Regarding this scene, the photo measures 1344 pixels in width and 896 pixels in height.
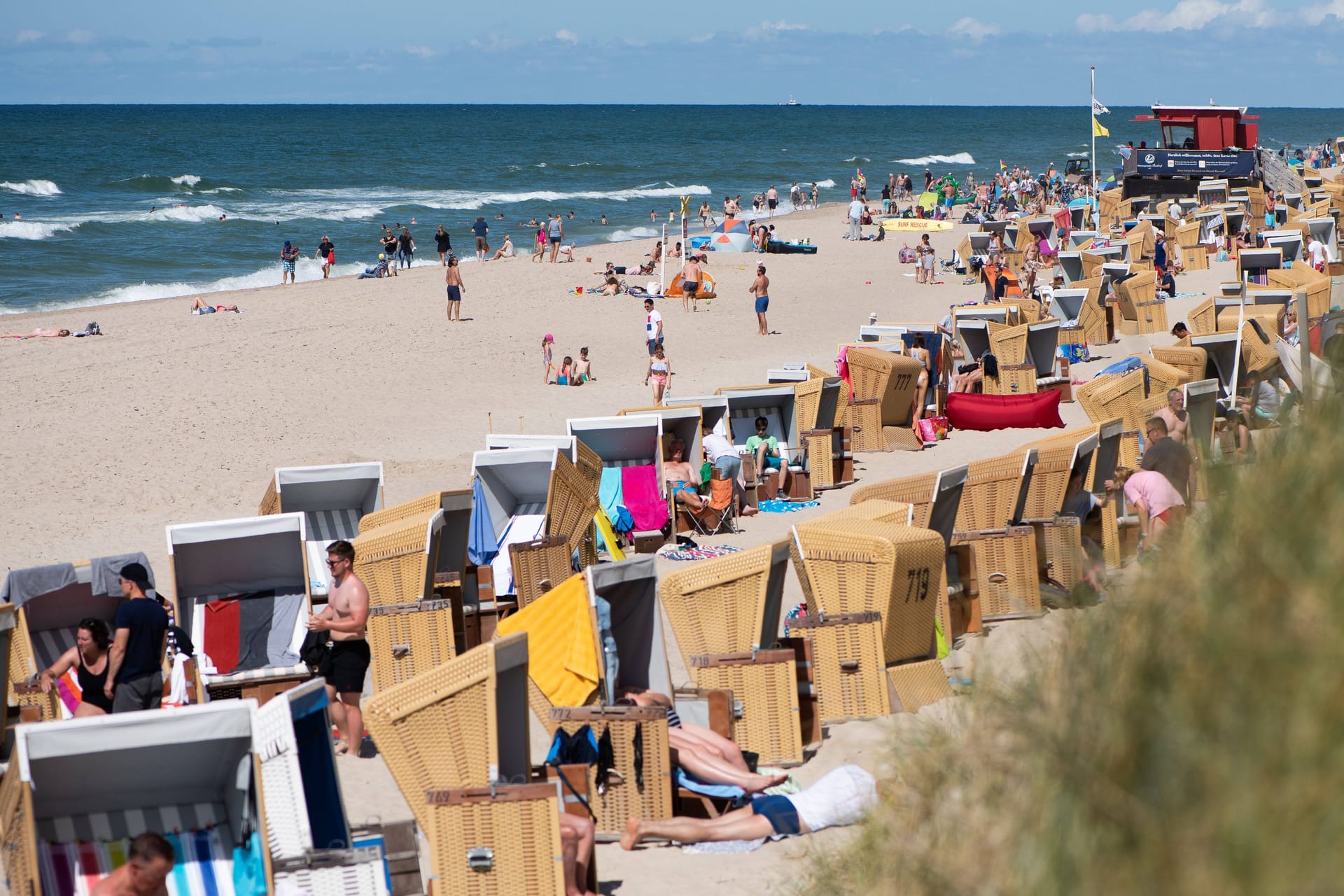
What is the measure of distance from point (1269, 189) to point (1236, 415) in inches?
1176

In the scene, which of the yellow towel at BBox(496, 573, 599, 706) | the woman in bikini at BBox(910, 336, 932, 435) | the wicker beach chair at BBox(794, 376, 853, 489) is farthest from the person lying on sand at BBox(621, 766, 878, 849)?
the woman in bikini at BBox(910, 336, 932, 435)

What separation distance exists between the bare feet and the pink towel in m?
4.86

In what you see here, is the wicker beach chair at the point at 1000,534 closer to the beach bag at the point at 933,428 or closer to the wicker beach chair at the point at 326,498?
the wicker beach chair at the point at 326,498

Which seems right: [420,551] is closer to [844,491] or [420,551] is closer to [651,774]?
[651,774]

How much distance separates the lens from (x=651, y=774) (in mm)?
5621

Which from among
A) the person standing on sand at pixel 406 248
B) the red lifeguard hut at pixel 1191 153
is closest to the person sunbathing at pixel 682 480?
the person standing on sand at pixel 406 248

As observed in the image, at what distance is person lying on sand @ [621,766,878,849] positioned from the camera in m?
5.45

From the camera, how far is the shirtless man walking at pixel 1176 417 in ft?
30.2

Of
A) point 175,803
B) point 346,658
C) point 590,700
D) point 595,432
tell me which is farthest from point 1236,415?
point 175,803

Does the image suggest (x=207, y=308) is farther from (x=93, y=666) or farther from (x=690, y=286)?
(x=93, y=666)

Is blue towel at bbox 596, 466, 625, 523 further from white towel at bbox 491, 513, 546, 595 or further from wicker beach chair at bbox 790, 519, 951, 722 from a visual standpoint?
wicker beach chair at bbox 790, 519, 951, 722

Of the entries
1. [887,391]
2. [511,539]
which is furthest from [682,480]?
[887,391]

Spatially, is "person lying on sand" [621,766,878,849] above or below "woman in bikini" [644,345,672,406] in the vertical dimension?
below

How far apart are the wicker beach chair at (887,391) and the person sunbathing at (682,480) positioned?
3238mm
